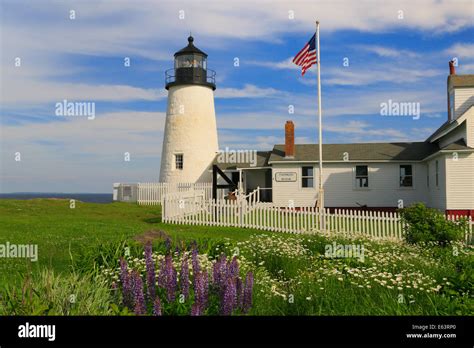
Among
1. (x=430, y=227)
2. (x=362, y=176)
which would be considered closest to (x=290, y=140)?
(x=362, y=176)

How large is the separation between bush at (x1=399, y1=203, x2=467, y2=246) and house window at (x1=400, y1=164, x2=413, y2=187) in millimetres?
15538

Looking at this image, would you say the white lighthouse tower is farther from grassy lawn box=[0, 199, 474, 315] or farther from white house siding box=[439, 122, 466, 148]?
grassy lawn box=[0, 199, 474, 315]

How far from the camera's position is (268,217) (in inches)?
717

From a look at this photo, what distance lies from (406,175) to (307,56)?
452 inches

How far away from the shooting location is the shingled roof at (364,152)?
27.5 meters

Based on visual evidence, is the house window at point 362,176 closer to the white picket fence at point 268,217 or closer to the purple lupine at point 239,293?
the white picket fence at point 268,217

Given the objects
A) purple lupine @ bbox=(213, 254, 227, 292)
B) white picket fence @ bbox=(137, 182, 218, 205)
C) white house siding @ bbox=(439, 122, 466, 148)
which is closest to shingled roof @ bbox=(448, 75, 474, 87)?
white house siding @ bbox=(439, 122, 466, 148)

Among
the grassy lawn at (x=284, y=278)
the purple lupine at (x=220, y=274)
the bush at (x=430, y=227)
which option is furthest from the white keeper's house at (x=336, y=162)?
the purple lupine at (x=220, y=274)

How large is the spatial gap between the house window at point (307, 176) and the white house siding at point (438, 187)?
684 cm

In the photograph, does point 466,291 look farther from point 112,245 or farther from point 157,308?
point 112,245

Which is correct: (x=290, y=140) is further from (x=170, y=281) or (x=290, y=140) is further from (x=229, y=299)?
(x=229, y=299)

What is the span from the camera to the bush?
37.4 feet


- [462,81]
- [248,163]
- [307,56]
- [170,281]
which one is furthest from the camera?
[248,163]
